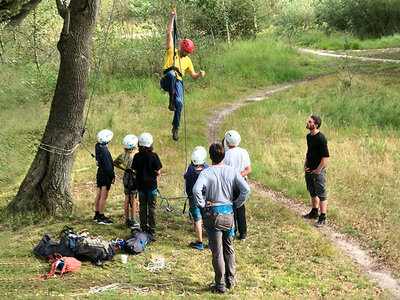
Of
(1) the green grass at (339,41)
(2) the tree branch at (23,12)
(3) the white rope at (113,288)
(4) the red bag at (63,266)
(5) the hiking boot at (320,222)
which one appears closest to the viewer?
(3) the white rope at (113,288)

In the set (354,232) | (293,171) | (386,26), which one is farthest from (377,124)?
(386,26)

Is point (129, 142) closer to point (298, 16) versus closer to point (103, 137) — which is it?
point (103, 137)

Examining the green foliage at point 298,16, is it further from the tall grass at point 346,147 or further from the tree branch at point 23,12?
the tree branch at point 23,12

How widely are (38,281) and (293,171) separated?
758 cm

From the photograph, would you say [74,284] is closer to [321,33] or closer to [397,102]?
[397,102]

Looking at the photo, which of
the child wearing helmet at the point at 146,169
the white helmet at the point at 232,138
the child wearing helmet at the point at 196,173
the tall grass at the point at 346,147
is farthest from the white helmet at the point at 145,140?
the tall grass at the point at 346,147

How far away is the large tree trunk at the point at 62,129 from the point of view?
23.8 ft

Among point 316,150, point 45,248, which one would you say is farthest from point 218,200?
point 316,150

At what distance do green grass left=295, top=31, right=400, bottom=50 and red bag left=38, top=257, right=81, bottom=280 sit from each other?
23.8 m

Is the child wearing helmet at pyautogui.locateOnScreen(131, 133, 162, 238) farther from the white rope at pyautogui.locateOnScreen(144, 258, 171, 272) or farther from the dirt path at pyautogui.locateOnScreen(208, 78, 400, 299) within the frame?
the dirt path at pyautogui.locateOnScreen(208, 78, 400, 299)

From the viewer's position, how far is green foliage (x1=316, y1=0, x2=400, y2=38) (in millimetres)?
30266

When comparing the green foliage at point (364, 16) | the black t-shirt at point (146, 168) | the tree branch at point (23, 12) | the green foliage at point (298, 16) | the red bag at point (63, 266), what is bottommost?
the red bag at point (63, 266)

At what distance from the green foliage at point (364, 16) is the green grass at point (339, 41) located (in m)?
1.16

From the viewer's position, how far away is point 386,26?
101 ft
